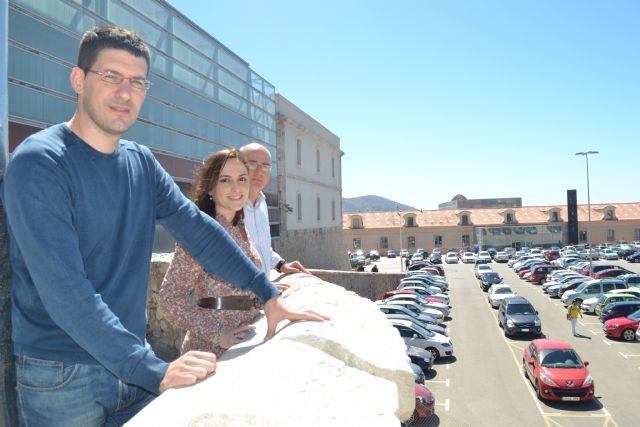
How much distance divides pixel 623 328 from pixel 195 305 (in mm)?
20864

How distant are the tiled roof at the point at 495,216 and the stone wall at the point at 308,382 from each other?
192 ft

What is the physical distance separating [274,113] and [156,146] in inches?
534

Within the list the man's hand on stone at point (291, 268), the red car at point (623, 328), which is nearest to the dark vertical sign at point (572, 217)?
the red car at point (623, 328)

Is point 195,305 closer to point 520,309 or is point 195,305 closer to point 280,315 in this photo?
point 280,315

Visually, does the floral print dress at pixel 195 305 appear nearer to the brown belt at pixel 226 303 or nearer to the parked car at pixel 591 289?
the brown belt at pixel 226 303

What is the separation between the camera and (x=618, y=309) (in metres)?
21.8

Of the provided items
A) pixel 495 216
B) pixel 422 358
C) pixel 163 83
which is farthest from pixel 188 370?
pixel 495 216

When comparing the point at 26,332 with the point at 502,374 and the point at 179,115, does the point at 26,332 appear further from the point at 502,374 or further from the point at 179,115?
the point at 179,115

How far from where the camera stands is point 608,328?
19609 mm

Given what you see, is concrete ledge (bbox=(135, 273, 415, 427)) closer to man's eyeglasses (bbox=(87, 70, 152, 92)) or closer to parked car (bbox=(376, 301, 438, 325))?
man's eyeglasses (bbox=(87, 70, 152, 92))

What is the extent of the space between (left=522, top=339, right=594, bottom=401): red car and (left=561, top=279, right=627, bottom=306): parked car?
45.2 ft

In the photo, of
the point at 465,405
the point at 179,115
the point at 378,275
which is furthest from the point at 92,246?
the point at 378,275

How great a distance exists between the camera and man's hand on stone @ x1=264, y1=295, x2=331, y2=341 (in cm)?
216

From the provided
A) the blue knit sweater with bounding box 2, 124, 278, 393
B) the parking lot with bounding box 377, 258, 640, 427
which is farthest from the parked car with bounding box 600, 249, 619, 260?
the blue knit sweater with bounding box 2, 124, 278, 393
